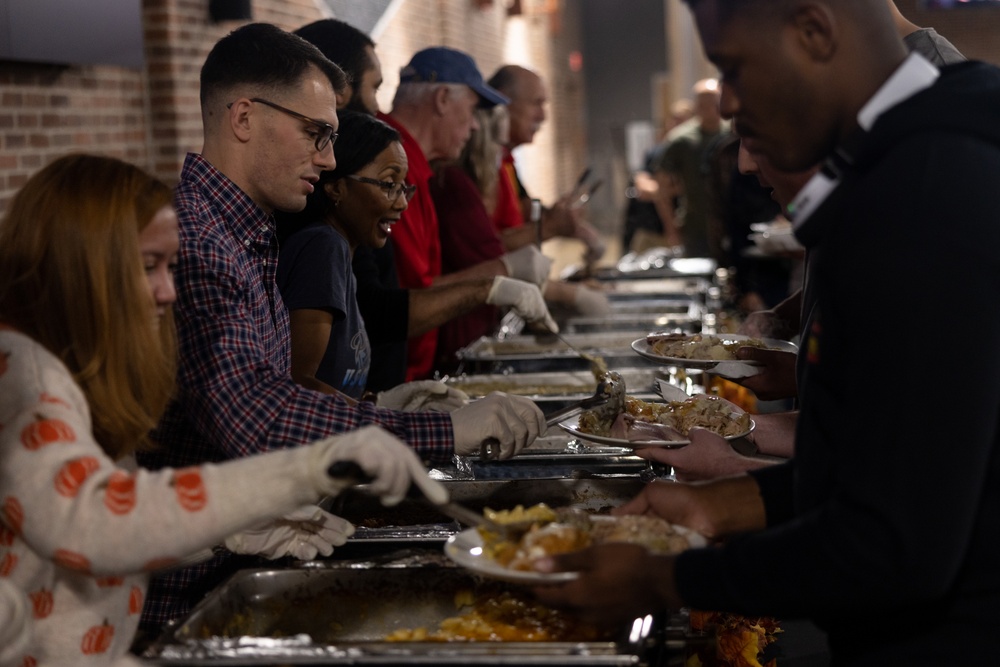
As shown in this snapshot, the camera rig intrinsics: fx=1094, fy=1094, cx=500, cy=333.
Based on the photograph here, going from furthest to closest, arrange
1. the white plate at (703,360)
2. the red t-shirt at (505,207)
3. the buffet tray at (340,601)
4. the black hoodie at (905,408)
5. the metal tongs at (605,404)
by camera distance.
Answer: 1. the red t-shirt at (505,207)
2. the white plate at (703,360)
3. the metal tongs at (605,404)
4. the buffet tray at (340,601)
5. the black hoodie at (905,408)

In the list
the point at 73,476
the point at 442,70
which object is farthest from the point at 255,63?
the point at 442,70

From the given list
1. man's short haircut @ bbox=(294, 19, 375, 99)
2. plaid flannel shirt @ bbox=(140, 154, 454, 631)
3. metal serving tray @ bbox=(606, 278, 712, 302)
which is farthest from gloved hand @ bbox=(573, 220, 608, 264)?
plaid flannel shirt @ bbox=(140, 154, 454, 631)

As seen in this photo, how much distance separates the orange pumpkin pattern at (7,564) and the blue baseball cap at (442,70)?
2786mm

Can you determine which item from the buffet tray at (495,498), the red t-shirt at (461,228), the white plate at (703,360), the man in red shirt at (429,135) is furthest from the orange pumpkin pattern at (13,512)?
the red t-shirt at (461,228)

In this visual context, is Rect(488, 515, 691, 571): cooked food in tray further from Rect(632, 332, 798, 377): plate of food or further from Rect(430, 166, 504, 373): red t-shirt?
Rect(430, 166, 504, 373): red t-shirt

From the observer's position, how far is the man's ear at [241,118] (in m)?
1.95

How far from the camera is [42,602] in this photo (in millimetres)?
1323

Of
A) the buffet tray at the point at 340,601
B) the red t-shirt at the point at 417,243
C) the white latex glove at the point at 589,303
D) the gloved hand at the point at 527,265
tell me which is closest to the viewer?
the buffet tray at the point at 340,601

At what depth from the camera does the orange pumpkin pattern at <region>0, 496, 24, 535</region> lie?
119cm

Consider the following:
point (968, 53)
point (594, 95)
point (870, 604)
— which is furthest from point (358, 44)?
point (594, 95)

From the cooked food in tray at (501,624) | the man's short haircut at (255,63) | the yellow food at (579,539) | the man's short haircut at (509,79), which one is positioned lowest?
the cooked food in tray at (501,624)

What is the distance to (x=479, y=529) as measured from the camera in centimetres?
155

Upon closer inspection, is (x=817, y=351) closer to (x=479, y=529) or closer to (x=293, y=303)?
(x=479, y=529)

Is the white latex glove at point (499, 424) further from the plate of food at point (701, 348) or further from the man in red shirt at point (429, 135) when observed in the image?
the man in red shirt at point (429, 135)
